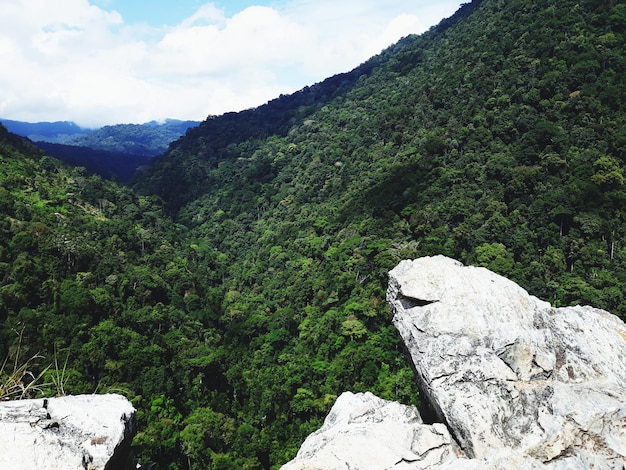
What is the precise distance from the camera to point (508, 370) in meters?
9.02

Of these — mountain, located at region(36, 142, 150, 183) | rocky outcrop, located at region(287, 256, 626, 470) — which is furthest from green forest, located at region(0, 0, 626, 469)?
mountain, located at region(36, 142, 150, 183)

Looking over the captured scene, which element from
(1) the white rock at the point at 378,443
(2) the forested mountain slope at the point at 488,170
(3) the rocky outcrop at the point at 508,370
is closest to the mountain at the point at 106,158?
(2) the forested mountain slope at the point at 488,170

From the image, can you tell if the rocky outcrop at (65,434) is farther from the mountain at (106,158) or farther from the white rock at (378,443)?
the mountain at (106,158)

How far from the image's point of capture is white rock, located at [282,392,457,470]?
8297mm

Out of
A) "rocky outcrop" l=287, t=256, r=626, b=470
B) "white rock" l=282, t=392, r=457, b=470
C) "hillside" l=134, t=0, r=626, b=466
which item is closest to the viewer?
"rocky outcrop" l=287, t=256, r=626, b=470

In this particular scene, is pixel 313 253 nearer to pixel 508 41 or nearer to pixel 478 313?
pixel 508 41

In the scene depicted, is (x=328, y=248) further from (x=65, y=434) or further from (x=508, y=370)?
(x=65, y=434)

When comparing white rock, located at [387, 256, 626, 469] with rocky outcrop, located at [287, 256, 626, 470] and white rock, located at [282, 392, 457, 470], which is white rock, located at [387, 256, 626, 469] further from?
white rock, located at [282, 392, 457, 470]

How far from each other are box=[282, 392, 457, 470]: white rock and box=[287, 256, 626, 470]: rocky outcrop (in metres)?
0.11

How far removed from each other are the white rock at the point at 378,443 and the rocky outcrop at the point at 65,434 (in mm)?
4647

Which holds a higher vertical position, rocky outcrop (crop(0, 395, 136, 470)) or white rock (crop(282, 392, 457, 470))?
rocky outcrop (crop(0, 395, 136, 470))

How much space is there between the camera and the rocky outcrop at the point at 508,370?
7.51m

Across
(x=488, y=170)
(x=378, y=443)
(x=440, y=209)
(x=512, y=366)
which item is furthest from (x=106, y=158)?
(x=512, y=366)

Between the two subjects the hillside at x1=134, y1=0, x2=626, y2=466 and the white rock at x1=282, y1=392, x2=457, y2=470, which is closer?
the white rock at x1=282, y1=392, x2=457, y2=470
